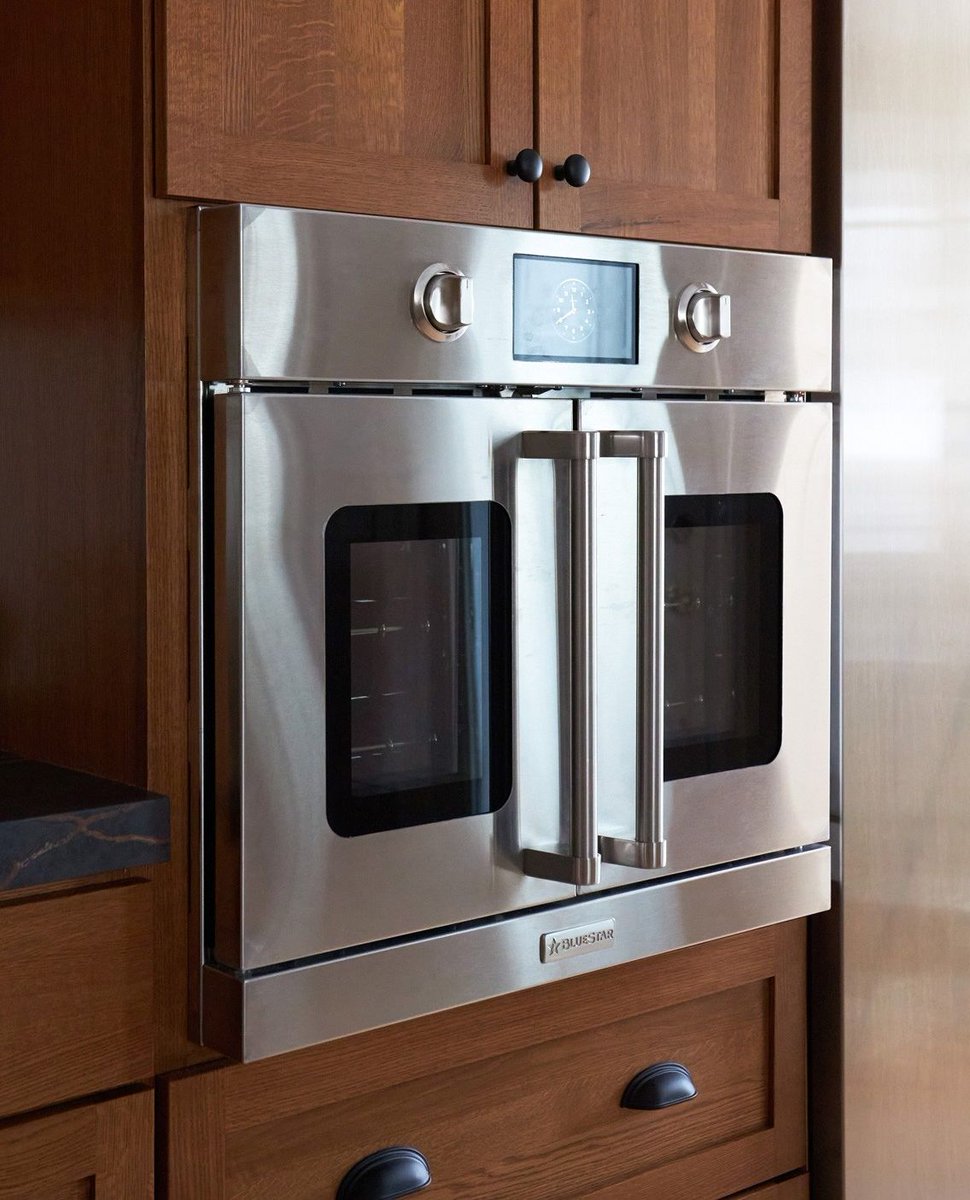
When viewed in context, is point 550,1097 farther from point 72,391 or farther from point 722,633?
point 72,391

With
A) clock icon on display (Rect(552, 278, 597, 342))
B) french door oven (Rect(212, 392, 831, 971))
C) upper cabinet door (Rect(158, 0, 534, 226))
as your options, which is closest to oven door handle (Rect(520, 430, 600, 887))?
french door oven (Rect(212, 392, 831, 971))

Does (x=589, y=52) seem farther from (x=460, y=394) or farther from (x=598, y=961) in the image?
(x=598, y=961)

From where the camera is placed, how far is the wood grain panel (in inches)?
46.8

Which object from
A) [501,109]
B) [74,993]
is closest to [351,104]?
[501,109]

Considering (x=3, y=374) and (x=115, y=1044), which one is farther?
(x=3, y=374)

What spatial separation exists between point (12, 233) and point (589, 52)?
1.89 feet

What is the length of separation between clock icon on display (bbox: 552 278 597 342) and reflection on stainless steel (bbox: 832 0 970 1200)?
1.23 feet

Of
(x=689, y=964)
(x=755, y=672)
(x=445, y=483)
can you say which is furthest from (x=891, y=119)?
(x=689, y=964)

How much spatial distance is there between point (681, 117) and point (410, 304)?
43 cm

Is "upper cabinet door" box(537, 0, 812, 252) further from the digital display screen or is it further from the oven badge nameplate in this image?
the oven badge nameplate

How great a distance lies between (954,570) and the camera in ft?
5.67

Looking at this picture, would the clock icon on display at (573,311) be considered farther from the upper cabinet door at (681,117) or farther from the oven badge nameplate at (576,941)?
the oven badge nameplate at (576,941)

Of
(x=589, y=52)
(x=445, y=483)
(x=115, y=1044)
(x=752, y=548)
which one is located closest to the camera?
(x=115, y=1044)

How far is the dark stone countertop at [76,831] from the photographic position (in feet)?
3.58
